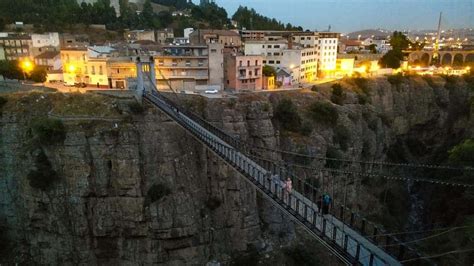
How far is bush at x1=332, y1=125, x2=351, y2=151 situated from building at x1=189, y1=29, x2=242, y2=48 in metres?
13.4

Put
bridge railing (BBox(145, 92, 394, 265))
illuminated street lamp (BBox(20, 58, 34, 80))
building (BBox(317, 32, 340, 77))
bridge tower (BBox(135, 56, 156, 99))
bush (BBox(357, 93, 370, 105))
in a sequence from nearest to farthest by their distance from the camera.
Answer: bridge railing (BBox(145, 92, 394, 265)) < bridge tower (BBox(135, 56, 156, 99)) < illuminated street lamp (BBox(20, 58, 34, 80)) < bush (BBox(357, 93, 370, 105)) < building (BBox(317, 32, 340, 77))

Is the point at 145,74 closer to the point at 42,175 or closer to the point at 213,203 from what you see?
the point at 42,175

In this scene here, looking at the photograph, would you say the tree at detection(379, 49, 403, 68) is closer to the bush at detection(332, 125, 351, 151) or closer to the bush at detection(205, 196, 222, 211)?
the bush at detection(332, 125, 351, 151)

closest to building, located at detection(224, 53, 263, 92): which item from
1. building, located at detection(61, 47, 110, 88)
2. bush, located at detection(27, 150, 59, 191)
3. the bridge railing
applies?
building, located at detection(61, 47, 110, 88)

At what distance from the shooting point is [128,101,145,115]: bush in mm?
19547

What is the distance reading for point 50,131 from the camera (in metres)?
18.1

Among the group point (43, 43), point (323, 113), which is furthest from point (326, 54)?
point (43, 43)

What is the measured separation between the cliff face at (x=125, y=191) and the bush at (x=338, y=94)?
7.75 metres

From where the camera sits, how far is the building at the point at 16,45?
34806 mm

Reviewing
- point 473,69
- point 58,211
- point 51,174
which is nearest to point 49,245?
point 58,211

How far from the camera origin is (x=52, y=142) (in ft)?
60.0

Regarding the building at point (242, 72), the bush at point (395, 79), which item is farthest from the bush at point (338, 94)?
the bush at point (395, 79)

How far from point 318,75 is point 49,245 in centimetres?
2960

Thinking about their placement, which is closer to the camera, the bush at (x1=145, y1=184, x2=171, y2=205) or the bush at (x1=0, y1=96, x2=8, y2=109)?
the bush at (x1=145, y1=184, x2=171, y2=205)
